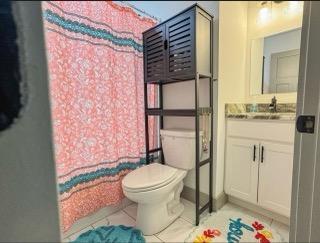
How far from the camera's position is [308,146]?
61cm

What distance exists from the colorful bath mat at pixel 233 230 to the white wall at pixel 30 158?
1279mm

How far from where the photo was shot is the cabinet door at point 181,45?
1.26 meters

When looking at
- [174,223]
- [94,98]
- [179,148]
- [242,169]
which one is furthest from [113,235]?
[242,169]

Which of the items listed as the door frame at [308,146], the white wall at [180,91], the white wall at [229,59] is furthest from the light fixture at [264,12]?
the door frame at [308,146]

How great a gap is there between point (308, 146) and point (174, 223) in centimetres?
113

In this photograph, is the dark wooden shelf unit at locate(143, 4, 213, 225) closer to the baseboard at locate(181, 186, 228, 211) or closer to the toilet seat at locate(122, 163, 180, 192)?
the baseboard at locate(181, 186, 228, 211)

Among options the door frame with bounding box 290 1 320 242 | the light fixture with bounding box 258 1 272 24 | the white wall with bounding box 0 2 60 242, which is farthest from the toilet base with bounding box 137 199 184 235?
the light fixture with bounding box 258 1 272 24

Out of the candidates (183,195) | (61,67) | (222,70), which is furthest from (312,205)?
(61,67)

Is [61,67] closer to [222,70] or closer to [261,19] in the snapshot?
[222,70]

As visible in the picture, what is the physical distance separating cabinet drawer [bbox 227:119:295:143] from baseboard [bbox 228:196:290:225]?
57cm

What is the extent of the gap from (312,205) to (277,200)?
83cm

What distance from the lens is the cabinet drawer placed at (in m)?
1.25

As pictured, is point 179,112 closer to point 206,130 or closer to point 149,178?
point 206,130

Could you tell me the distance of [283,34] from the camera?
1627mm
